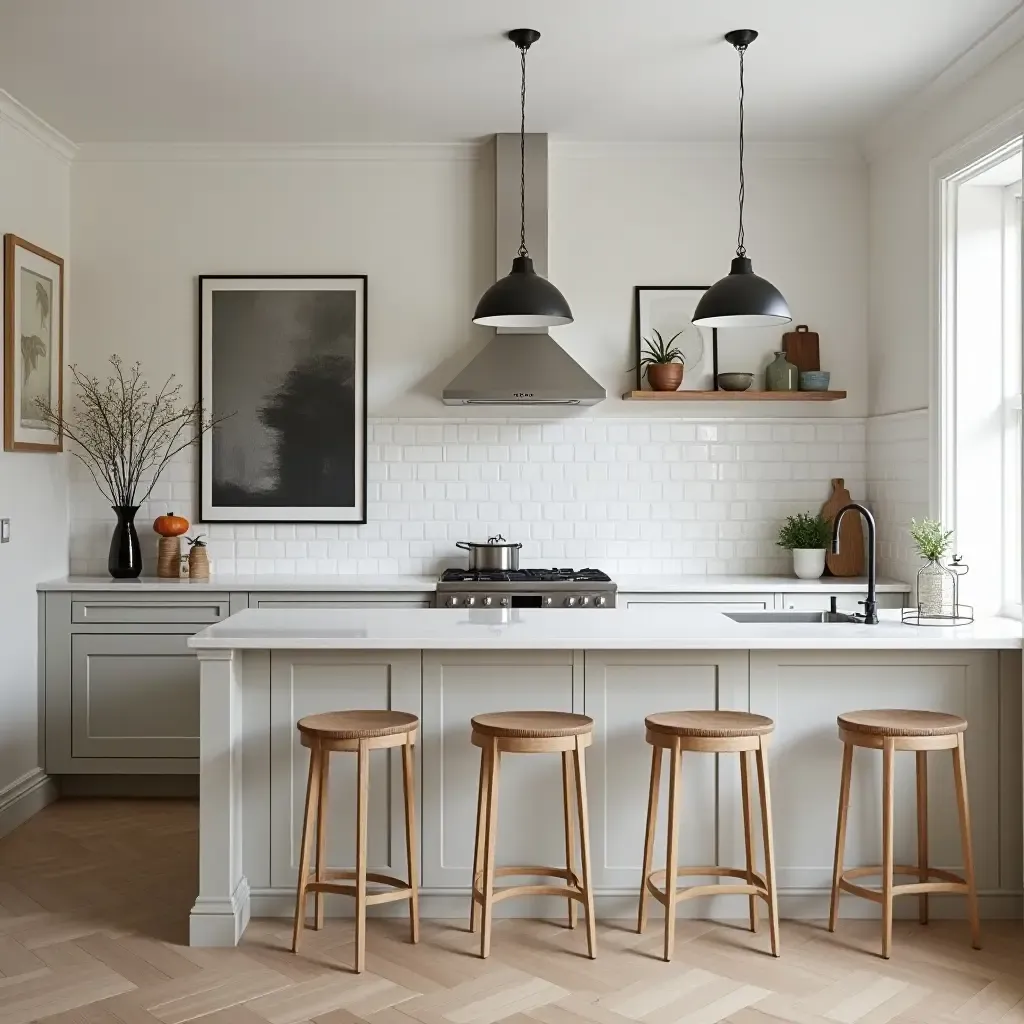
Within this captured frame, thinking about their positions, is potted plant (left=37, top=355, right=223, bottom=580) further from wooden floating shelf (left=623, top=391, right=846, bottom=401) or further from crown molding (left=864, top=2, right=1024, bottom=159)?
crown molding (left=864, top=2, right=1024, bottom=159)

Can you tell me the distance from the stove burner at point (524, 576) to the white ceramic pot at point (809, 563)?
3.07 feet

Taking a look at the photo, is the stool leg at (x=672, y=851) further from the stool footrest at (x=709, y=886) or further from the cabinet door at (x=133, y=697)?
the cabinet door at (x=133, y=697)

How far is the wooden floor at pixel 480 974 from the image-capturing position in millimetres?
3035

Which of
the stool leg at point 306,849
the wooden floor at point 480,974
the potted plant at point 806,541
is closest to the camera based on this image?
the wooden floor at point 480,974

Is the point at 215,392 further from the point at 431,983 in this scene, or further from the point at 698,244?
the point at 431,983

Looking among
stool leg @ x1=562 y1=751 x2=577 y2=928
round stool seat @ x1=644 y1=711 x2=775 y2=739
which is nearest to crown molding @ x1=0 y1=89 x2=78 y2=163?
stool leg @ x1=562 y1=751 x2=577 y2=928

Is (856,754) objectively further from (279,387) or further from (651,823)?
(279,387)

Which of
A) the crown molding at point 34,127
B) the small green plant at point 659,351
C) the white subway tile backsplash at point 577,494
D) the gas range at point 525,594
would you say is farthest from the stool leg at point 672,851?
the crown molding at point 34,127

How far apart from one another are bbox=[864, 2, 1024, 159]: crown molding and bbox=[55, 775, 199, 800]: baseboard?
441 centimetres

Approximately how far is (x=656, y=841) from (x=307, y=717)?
3.92 feet

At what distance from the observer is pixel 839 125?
17.6 feet

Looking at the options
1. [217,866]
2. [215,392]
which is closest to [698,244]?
[215,392]

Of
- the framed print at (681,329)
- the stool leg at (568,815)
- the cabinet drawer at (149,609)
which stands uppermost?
the framed print at (681,329)

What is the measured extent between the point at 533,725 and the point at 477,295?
9.49 ft
